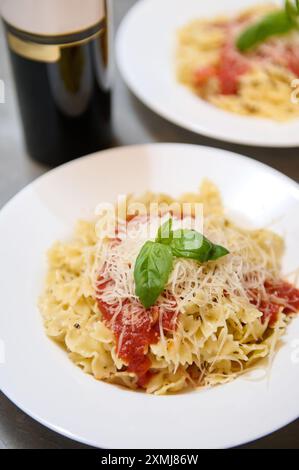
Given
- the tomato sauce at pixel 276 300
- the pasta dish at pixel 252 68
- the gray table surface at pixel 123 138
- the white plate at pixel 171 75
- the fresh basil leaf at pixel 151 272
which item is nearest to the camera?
the fresh basil leaf at pixel 151 272

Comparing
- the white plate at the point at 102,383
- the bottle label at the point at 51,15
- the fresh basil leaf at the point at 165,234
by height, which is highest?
the bottle label at the point at 51,15

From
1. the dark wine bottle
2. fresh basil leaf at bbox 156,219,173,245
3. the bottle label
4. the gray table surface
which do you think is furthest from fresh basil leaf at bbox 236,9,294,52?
fresh basil leaf at bbox 156,219,173,245

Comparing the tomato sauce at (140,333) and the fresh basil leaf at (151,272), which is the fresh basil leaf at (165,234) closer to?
the fresh basil leaf at (151,272)

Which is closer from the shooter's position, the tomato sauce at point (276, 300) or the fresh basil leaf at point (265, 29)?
the tomato sauce at point (276, 300)

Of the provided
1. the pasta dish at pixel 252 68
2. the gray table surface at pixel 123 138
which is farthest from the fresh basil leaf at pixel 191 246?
the pasta dish at pixel 252 68

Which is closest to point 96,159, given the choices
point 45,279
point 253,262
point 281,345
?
point 45,279
